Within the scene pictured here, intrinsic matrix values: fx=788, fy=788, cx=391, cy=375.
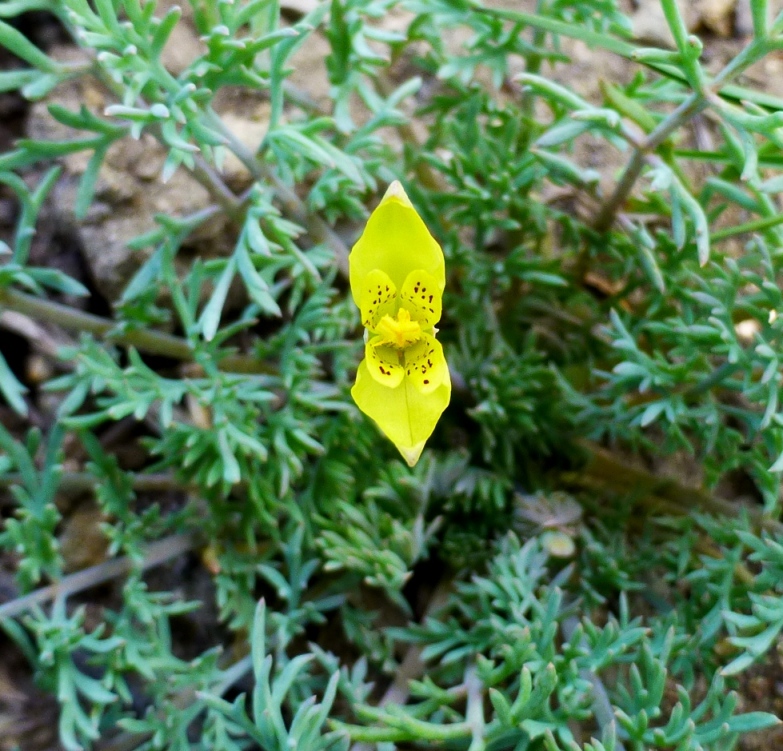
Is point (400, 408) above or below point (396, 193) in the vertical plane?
below

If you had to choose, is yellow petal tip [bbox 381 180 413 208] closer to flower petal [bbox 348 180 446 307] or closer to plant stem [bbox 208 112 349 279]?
flower petal [bbox 348 180 446 307]

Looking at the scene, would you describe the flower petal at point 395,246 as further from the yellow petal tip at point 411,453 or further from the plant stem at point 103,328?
the plant stem at point 103,328

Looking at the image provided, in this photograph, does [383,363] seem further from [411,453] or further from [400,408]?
[411,453]

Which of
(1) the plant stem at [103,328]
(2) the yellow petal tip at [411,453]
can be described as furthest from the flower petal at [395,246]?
(1) the plant stem at [103,328]

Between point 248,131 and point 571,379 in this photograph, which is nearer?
point 571,379

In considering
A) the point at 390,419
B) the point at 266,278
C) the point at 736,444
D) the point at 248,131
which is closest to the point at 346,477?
the point at 266,278

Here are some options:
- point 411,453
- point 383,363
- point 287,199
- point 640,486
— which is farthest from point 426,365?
point 640,486

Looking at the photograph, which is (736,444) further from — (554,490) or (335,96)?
(335,96)

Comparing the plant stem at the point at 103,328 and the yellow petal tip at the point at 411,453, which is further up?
the yellow petal tip at the point at 411,453
